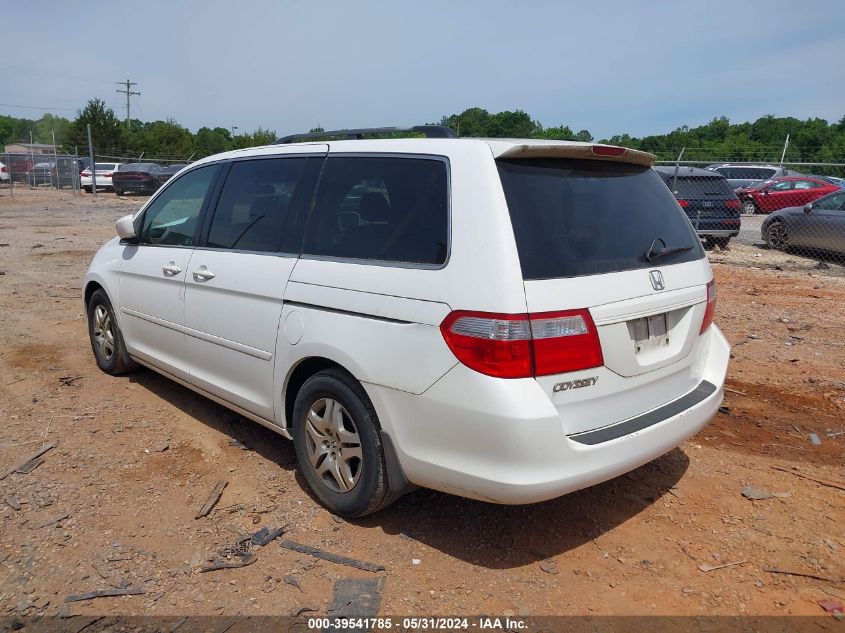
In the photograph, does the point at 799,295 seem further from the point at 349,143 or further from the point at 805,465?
the point at 349,143

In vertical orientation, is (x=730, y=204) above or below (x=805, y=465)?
above

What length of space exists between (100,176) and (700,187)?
25710 mm

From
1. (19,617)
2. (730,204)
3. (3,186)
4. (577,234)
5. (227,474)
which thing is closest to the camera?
(19,617)

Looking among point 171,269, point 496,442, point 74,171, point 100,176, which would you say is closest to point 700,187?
point 171,269

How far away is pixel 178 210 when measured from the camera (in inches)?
186

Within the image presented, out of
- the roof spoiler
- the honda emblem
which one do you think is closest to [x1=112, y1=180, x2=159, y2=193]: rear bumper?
the roof spoiler

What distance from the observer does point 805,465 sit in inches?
158

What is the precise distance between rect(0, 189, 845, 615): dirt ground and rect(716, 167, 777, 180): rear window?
871 inches

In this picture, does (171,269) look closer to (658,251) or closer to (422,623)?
(422,623)

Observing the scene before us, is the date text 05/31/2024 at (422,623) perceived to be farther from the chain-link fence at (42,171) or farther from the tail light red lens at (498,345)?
the chain-link fence at (42,171)

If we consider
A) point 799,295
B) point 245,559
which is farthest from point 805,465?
point 799,295

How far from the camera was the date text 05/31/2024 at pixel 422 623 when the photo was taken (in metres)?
2.69

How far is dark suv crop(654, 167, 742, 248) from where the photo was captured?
1334 centimetres

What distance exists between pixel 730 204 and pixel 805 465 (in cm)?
1070
